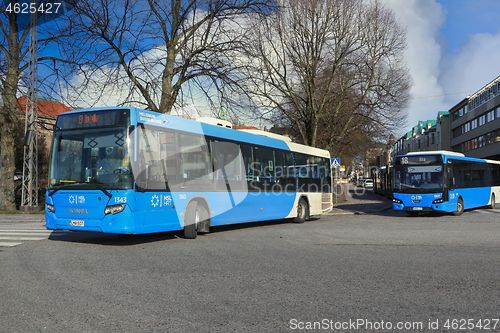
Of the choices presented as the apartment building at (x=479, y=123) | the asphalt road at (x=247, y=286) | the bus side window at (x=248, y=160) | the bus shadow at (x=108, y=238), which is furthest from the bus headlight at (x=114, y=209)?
the apartment building at (x=479, y=123)

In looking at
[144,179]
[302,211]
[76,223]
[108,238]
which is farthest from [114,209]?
[302,211]

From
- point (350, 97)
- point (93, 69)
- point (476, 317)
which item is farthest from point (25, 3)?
point (476, 317)

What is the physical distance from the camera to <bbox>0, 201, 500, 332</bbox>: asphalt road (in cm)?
426

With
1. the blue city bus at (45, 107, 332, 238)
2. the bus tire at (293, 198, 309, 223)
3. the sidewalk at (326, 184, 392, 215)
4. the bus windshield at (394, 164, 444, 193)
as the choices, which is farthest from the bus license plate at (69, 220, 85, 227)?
the sidewalk at (326, 184, 392, 215)

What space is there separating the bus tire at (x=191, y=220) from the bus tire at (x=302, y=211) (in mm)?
6610

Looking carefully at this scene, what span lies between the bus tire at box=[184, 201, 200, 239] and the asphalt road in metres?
0.85

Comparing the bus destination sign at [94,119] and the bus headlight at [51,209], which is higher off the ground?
the bus destination sign at [94,119]

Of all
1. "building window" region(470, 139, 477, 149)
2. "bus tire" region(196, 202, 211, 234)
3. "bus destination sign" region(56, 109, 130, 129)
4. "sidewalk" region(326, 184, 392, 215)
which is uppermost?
"building window" region(470, 139, 477, 149)

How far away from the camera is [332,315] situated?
4457 mm

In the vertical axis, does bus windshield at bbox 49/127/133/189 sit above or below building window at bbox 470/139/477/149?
below

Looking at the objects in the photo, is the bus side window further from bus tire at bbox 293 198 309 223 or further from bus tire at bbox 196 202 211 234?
bus tire at bbox 293 198 309 223

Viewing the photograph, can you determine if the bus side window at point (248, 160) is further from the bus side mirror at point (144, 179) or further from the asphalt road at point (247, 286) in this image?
the bus side mirror at point (144, 179)

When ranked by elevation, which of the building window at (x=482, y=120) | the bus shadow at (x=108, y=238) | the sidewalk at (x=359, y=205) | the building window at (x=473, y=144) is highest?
the building window at (x=482, y=120)

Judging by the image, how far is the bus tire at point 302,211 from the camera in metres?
17.0
